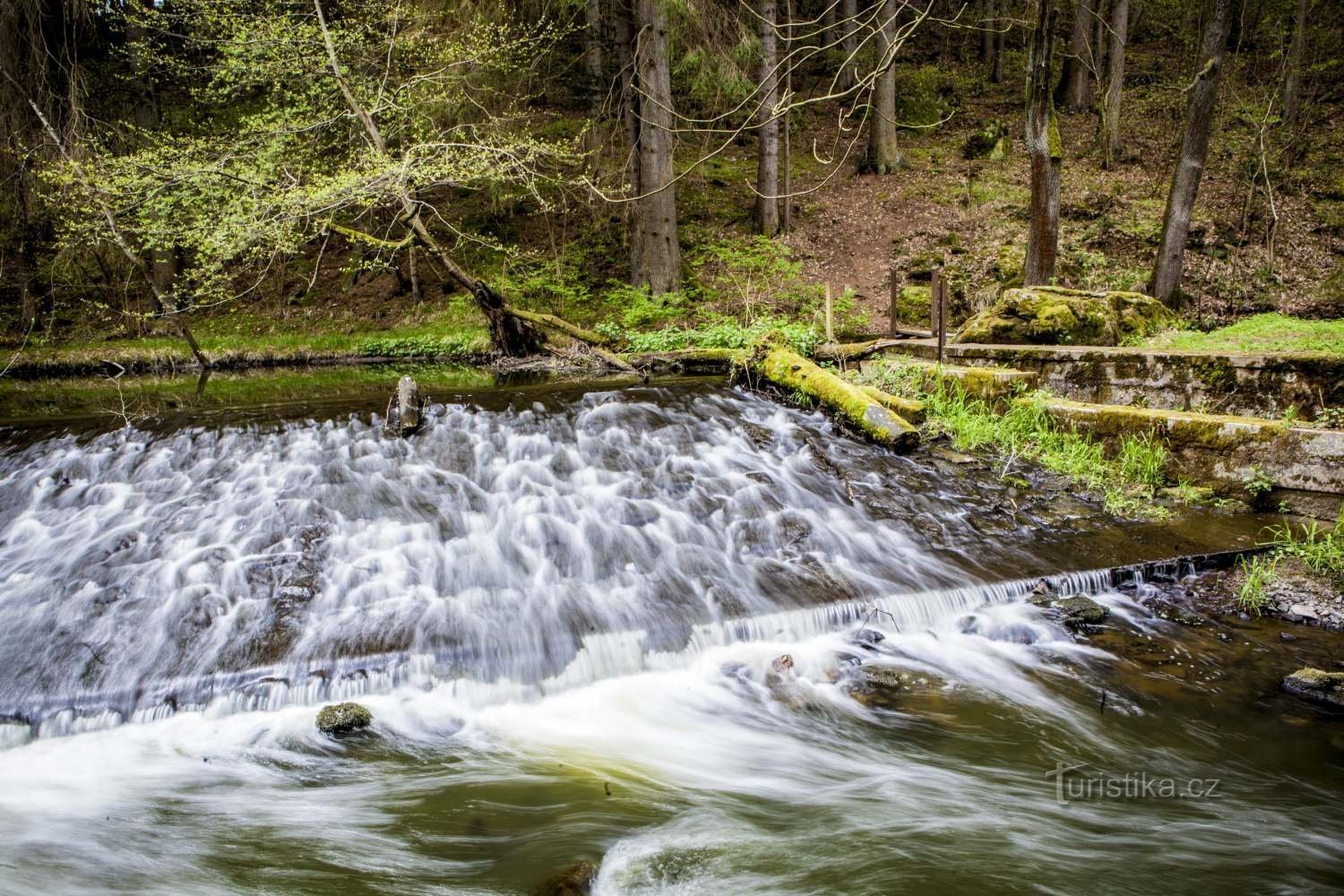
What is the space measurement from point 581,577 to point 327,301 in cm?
1573

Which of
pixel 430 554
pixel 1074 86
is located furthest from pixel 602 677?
pixel 1074 86

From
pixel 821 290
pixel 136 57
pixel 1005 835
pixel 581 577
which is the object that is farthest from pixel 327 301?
pixel 1005 835

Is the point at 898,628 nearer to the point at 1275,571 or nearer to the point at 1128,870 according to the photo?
the point at 1128,870

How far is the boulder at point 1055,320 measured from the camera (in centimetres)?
951

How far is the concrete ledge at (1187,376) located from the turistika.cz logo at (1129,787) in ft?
15.0

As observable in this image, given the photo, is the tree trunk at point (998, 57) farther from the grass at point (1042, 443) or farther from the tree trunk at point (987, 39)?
the grass at point (1042, 443)

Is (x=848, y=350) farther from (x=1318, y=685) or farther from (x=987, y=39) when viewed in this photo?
(x=987, y=39)

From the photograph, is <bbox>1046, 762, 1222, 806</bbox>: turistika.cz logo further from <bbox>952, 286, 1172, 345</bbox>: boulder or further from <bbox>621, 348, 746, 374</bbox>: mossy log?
<bbox>621, 348, 746, 374</bbox>: mossy log

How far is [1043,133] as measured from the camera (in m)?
10.8

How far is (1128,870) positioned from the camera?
3.11 metres

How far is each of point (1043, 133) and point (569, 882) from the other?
38.4ft

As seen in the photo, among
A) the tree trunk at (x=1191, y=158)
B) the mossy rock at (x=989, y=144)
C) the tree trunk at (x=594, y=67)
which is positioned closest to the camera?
the tree trunk at (x=1191, y=158)

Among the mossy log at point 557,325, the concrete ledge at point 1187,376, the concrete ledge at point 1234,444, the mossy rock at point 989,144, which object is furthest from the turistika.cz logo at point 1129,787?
the mossy rock at point 989,144

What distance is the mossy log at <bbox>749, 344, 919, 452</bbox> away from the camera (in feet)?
26.0
